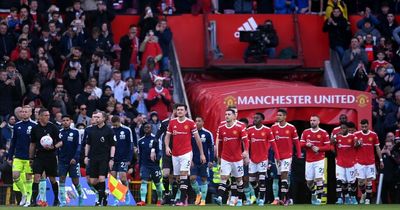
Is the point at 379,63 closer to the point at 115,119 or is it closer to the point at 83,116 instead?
the point at 83,116

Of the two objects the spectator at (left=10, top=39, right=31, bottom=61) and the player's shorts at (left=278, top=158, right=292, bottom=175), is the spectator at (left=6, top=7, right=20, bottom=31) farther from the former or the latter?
the player's shorts at (left=278, top=158, right=292, bottom=175)

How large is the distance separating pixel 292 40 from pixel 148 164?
9.66 m

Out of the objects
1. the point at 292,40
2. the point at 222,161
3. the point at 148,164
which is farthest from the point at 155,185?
the point at 292,40

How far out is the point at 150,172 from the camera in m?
34.0

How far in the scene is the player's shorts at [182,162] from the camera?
105 ft

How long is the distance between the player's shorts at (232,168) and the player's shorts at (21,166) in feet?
13.8


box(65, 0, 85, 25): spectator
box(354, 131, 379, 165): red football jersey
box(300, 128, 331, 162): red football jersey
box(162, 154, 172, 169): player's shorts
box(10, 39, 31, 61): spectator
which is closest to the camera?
box(162, 154, 172, 169): player's shorts

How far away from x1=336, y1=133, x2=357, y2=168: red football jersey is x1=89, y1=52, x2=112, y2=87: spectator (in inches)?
262

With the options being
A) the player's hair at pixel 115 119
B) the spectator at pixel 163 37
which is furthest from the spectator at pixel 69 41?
the player's hair at pixel 115 119

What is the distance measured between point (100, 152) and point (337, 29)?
37.3ft

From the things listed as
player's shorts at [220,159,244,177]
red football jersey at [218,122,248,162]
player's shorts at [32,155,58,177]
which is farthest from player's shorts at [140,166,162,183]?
player's shorts at [32,155,58,177]

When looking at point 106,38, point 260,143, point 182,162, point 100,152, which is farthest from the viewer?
point 106,38

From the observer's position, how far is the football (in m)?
31.2

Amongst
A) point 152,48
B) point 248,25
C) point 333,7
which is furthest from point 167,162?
point 333,7
